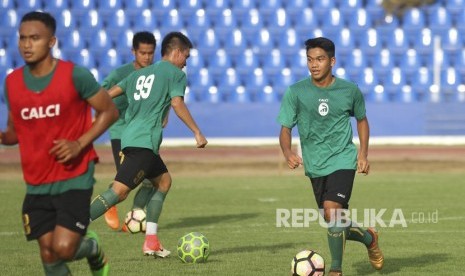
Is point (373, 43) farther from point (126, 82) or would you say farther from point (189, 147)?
point (126, 82)

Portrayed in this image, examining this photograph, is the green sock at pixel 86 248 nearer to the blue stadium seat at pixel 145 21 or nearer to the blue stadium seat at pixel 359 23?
the blue stadium seat at pixel 145 21

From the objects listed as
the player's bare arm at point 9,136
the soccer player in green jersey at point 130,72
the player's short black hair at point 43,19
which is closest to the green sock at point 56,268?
the player's bare arm at point 9,136

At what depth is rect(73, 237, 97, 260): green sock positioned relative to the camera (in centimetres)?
704

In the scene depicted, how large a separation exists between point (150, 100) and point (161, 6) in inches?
863

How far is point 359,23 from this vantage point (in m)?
32.3

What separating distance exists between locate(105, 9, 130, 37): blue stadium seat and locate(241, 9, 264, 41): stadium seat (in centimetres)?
349

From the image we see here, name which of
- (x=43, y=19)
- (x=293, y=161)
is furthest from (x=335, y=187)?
(x=43, y=19)

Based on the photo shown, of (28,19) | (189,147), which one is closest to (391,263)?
(28,19)

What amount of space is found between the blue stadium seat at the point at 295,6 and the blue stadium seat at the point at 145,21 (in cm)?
402

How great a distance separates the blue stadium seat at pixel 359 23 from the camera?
3225cm

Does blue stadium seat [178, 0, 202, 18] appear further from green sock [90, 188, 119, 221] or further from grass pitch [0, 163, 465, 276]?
green sock [90, 188, 119, 221]

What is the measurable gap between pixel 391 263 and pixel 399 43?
2264 cm

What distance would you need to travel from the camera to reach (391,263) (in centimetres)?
1025

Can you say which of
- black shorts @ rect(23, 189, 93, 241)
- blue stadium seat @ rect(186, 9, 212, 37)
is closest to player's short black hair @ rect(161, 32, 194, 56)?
black shorts @ rect(23, 189, 93, 241)
